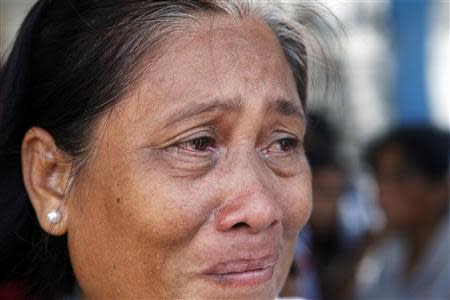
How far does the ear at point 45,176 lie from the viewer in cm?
212

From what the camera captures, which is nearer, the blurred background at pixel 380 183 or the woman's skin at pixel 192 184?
the woman's skin at pixel 192 184

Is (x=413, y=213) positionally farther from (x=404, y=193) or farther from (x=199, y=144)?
(x=199, y=144)

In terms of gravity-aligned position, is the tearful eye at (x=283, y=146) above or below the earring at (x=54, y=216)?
above

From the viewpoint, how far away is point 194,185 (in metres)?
1.93

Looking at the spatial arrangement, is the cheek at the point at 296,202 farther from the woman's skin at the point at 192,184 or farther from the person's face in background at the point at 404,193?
the person's face in background at the point at 404,193

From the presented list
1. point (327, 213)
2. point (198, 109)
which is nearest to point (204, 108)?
point (198, 109)

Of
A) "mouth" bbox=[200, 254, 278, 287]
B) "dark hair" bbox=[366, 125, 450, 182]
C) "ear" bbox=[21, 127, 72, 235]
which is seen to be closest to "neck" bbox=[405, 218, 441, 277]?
"dark hair" bbox=[366, 125, 450, 182]

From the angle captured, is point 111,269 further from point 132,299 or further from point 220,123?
point 220,123

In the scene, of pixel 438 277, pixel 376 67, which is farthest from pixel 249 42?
pixel 376 67

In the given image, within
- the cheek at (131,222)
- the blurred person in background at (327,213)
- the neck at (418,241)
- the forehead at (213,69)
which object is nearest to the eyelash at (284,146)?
the forehead at (213,69)

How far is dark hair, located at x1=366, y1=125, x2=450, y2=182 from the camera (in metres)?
5.18

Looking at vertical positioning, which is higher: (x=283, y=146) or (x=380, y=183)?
(x=283, y=146)

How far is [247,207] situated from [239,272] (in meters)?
0.17

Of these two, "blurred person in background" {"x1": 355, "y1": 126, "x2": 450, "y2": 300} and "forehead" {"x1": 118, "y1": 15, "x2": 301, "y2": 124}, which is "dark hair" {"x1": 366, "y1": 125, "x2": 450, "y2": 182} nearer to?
"blurred person in background" {"x1": 355, "y1": 126, "x2": 450, "y2": 300}
